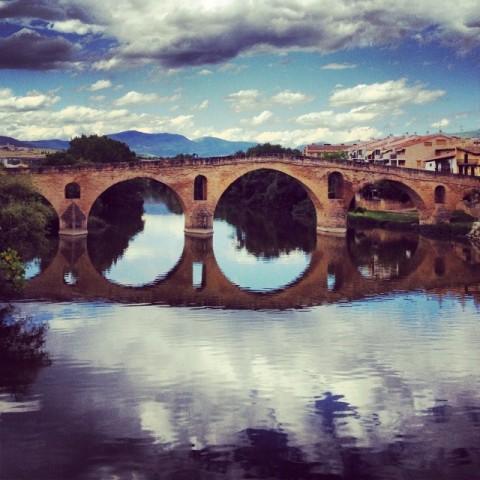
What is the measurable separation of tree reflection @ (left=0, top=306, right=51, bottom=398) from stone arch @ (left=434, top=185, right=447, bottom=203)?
32.8 metres

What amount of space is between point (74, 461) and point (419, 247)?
30552mm

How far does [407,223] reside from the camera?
47500 millimetres

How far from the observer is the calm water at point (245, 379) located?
11.7 metres

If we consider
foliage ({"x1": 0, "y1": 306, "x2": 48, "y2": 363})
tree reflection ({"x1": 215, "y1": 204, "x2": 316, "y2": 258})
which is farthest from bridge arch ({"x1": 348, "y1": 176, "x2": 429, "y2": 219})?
foliage ({"x1": 0, "y1": 306, "x2": 48, "y2": 363})

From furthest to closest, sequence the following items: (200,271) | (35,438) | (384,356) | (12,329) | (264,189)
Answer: (264,189) → (200,271) → (12,329) → (384,356) → (35,438)

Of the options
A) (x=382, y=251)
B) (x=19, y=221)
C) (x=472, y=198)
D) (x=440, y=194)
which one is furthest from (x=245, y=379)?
(x=472, y=198)

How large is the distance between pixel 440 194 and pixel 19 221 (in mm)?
32923

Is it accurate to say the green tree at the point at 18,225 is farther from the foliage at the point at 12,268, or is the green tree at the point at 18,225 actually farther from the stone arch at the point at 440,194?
the stone arch at the point at 440,194

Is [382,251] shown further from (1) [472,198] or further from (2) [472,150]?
(2) [472,150]

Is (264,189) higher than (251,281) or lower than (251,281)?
higher

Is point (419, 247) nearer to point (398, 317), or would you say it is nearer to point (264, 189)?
point (398, 317)

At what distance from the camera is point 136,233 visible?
47.5 meters

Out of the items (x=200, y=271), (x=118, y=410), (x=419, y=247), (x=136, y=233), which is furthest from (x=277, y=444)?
(x=136, y=233)

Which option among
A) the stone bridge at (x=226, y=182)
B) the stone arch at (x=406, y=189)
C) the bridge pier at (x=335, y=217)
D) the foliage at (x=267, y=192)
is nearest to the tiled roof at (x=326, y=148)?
the foliage at (x=267, y=192)
